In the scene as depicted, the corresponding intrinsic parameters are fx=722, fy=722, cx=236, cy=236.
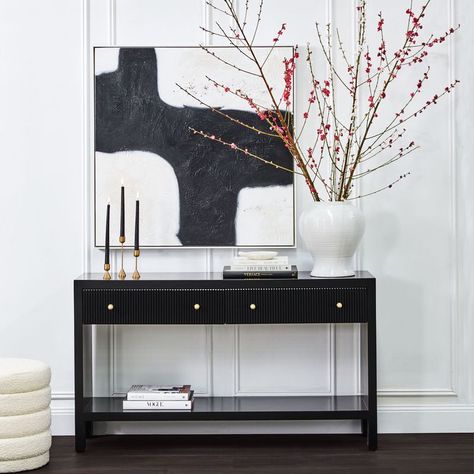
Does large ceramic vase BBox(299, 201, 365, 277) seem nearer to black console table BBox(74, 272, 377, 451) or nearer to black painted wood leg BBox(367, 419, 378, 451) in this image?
black console table BBox(74, 272, 377, 451)

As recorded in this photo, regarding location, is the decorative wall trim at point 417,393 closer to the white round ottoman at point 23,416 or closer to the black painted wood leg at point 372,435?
the black painted wood leg at point 372,435

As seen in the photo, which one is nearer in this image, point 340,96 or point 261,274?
point 261,274

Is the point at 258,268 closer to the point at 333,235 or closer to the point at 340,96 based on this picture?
the point at 333,235

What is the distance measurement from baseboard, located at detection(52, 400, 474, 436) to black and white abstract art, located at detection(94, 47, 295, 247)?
827 mm

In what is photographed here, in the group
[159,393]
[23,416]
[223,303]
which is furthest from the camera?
[159,393]

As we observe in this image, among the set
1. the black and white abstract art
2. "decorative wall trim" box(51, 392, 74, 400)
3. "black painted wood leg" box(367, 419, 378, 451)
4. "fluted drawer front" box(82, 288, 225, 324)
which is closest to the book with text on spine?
"fluted drawer front" box(82, 288, 225, 324)

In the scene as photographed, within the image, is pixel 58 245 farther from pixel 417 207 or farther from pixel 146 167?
pixel 417 207

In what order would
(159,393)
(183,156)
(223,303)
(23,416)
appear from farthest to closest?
(183,156) < (159,393) < (223,303) < (23,416)

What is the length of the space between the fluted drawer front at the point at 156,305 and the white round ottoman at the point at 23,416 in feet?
1.11

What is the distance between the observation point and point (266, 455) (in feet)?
9.99

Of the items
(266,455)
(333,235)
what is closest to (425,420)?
(266,455)

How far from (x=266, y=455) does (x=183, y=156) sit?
1367 millimetres

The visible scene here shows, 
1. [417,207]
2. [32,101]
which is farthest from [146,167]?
[417,207]

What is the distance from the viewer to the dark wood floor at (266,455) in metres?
2.86
